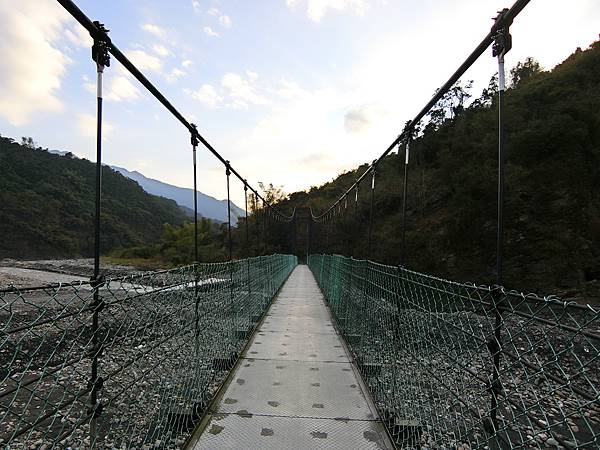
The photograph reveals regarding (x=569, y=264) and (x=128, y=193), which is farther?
(x=128, y=193)

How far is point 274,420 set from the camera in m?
1.81

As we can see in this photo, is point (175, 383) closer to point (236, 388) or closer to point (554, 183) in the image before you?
point (236, 388)

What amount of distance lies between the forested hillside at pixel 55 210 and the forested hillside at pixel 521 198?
26460 mm

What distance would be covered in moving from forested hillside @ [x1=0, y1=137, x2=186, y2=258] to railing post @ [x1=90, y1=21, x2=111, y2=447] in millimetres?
34914

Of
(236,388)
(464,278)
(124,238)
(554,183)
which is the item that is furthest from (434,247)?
(124,238)

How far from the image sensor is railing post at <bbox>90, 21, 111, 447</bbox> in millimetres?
1088

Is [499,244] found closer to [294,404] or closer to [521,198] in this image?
[294,404]

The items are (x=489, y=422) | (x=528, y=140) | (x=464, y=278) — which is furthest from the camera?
(x=528, y=140)

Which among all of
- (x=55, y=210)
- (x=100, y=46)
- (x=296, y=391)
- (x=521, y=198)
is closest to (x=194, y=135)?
(x=100, y=46)

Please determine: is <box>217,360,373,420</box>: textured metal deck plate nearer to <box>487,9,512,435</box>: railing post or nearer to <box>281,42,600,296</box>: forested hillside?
<box>487,9,512,435</box>: railing post

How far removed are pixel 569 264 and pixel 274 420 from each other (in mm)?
15176

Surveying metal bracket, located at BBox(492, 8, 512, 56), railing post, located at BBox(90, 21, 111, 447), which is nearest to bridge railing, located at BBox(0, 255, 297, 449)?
railing post, located at BBox(90, 21, 111, 447)

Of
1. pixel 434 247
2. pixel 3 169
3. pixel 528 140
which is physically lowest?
pixel 434 247

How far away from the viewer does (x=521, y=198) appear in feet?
53.9
